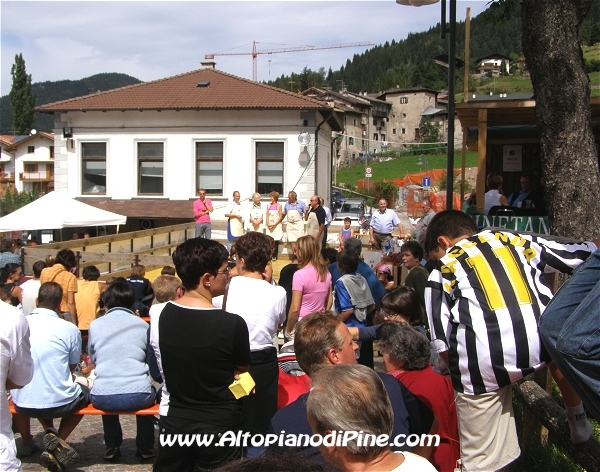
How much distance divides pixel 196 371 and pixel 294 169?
18.7 metres

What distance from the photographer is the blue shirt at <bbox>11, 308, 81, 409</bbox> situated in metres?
5.29

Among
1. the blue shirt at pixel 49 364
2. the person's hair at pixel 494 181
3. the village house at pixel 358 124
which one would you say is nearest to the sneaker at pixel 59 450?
the blue shirt at pixel 49 364

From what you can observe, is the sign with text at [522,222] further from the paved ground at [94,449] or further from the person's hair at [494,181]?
the paved ground at [94,449]

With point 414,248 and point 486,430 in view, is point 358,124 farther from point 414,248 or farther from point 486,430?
point 486,430

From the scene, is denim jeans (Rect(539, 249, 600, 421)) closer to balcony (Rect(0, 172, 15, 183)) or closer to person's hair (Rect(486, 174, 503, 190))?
person's hair (Rect(486, 174, 503, 190))

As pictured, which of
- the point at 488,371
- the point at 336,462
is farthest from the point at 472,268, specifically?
the point at 336,462

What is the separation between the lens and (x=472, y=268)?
3221 millimetres

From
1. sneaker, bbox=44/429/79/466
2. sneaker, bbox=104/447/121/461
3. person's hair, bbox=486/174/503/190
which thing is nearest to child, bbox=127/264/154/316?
sneaker, bbox=104/447/121/461

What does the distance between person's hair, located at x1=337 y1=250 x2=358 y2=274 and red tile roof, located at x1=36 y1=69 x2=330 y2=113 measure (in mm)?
14973

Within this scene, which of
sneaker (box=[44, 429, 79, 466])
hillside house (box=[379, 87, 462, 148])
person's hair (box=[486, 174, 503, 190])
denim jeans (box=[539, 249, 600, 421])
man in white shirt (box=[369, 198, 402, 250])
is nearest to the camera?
denim jeans (box=[539, 249, 600, 421])

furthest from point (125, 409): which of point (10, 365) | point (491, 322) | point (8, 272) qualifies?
point (8, 272)

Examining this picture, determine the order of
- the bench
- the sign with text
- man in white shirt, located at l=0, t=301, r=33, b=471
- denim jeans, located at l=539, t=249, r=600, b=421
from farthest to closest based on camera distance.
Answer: the sign with text → the bench → man in white shirt, located at l=0, t=301, r=33, b=471 → denim jeans, located at l=539, t=249, r=600, b=421

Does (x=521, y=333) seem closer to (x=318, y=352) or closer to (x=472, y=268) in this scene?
(x=472, y=268)

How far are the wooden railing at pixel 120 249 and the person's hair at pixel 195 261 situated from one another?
8.41 meters
